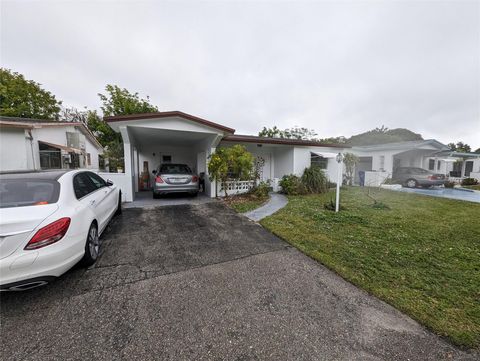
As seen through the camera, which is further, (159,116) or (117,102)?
(117,102)

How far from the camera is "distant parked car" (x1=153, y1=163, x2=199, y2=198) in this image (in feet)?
23.0

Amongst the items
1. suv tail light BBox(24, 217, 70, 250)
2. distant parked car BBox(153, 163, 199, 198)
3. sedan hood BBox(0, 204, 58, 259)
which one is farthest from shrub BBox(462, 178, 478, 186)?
sedan hood BBox(0, 204, 58, 259)

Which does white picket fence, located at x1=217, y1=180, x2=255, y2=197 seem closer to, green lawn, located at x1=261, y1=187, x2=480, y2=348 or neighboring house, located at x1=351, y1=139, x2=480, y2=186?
green lawn, located at x1=261, y1=187, x2=480, y2=348

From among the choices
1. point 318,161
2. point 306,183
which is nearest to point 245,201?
point 306,183

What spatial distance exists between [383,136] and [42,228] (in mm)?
51571

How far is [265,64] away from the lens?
29.5ft

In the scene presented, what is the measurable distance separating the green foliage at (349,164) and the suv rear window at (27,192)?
12.7 meters

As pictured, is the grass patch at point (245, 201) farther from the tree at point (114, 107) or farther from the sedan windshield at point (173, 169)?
the tree at point (114, 107)

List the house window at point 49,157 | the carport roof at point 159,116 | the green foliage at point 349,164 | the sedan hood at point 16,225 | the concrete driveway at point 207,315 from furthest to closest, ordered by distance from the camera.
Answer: the green foliage at point 349,164
the house window at point 49,157
the carport roof at point 159,116
the sedan hood at point 16,225
the concrete driveway at point 207,315

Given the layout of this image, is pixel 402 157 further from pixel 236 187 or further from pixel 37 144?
pixel 37 144

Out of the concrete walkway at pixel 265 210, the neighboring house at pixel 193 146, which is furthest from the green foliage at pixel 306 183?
the concrete walkway at pixel 265 210

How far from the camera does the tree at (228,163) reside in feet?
23.3

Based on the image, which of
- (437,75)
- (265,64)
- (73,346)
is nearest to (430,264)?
(73,346)

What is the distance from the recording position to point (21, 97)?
17281 mm
